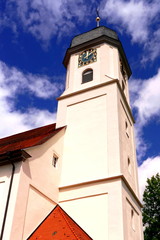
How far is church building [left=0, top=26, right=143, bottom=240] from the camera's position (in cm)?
1082

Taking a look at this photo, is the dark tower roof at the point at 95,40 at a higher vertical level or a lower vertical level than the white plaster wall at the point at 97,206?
higher

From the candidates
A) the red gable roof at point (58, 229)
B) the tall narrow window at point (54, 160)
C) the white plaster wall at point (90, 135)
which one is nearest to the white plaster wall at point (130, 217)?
the white plaster wall at point (90, 135)

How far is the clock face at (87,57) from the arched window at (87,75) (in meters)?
0.68

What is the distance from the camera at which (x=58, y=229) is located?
35.2 ft

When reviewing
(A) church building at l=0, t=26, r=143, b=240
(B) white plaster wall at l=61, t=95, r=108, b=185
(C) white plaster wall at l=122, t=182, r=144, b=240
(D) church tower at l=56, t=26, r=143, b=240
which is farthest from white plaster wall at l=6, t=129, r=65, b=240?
(C) white plaster wall at l=122, t=182, r=144, b=240

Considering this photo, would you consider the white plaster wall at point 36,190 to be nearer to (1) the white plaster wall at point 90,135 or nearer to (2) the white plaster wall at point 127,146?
(1) the white plaster wall at point 90,135

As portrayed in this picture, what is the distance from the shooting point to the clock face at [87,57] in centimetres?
1890

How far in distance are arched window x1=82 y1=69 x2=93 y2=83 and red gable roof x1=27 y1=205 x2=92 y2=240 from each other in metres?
8.58

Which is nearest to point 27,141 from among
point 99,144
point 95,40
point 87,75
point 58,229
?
point 99,144

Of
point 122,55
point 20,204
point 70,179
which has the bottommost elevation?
point 20,204

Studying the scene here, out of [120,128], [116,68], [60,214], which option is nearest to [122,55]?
[116,68]

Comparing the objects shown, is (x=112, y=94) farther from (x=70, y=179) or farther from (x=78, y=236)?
(x=78, y=236)

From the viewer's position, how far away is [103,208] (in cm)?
1203

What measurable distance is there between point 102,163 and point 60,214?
9.75 ft
